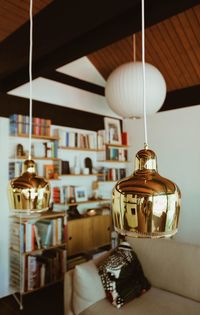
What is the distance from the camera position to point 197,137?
405 centimetres

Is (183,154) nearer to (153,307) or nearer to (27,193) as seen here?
(153,307)

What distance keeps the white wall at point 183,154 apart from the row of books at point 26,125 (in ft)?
6.16

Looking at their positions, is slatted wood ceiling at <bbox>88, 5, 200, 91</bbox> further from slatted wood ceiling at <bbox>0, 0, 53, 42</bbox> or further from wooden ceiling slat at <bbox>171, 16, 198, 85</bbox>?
slatted wood ceiling at <bbox>0, 0, 53, 42</bbox>

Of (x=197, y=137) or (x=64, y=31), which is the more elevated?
(x=64, y=31)

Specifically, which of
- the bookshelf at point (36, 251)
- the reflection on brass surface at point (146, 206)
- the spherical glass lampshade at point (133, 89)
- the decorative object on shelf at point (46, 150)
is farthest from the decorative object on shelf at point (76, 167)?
the reflection on brass surface at point (146, 206)

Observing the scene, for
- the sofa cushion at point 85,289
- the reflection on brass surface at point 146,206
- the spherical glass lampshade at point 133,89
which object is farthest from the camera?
the spherical glass lampshade at point 133,89

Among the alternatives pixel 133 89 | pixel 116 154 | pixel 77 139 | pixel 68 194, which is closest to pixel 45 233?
pixel 68 194

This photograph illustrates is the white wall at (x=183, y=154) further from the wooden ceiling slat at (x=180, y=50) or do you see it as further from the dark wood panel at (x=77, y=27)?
the dark wood panel at (x=77, y=27)

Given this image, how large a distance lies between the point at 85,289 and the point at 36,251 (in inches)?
51.2

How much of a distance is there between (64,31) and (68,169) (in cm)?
239

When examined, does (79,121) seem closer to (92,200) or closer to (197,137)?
(92,200)

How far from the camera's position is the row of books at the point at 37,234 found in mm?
3287

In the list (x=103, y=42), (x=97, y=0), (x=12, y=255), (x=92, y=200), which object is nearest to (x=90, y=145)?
(x=92, y=200)

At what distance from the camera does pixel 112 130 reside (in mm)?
4672
